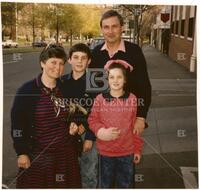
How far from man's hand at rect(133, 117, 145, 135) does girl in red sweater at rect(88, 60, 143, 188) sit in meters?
0.03

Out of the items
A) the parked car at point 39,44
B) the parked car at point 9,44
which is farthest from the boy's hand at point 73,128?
the parked car at point 9,44

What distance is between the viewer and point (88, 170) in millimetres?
2773

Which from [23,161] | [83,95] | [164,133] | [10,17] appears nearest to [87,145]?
[83,95]

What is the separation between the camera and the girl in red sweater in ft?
8.73

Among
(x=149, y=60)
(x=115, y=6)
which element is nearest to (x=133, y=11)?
(x=115, y=6)

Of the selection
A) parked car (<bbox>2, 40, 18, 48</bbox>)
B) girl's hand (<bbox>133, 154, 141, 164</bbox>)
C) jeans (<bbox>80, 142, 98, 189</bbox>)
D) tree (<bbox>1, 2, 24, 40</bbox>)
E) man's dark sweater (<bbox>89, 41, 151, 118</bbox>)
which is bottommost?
jeans (<bbox>80, 142, 98, 189</bbox>)

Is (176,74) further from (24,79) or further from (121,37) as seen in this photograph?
(24,79)

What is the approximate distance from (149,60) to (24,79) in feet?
3.05

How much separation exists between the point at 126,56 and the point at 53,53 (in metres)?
0.53

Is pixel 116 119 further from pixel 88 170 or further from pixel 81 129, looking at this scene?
pixel 88 170

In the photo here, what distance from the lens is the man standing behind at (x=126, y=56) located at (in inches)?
105

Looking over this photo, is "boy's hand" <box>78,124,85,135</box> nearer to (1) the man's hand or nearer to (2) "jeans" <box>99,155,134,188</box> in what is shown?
(2) "jeans" <box>99,155,134,188</box>

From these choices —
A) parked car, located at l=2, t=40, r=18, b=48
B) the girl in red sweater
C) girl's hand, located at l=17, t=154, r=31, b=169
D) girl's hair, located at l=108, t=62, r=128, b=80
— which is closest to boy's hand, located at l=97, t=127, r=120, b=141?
the girl in red sweater

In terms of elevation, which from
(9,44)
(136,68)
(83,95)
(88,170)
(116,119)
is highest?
(9,44)
